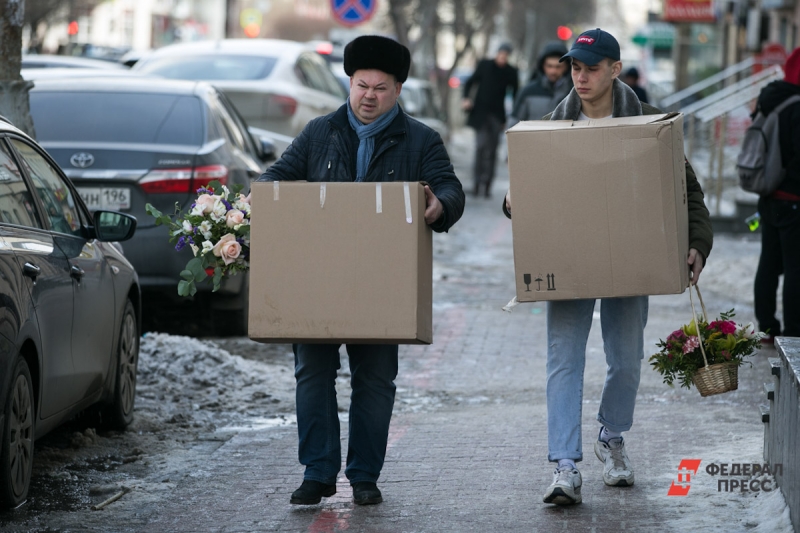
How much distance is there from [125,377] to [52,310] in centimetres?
137

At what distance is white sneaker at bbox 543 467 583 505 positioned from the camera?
494cm

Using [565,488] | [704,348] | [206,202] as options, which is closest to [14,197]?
[206,202]

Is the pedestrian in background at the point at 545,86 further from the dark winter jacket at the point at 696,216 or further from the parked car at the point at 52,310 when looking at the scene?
the dark winter jacket at the point at 696,216

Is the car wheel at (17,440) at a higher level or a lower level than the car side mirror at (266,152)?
lower

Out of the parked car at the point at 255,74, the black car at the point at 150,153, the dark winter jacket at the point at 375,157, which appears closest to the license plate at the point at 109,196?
the black car at the point at 150,153

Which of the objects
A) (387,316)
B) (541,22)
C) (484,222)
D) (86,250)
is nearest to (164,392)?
(86,250)

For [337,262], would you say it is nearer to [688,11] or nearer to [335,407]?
[335,407]

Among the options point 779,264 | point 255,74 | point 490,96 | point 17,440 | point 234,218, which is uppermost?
point 255,74

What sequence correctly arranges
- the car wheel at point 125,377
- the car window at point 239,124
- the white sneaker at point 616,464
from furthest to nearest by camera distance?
1. the car window at point 239,124
2. the car wheel at point 125,377
3. the white sneaker at point 616,464

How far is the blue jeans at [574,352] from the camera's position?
5055 mm

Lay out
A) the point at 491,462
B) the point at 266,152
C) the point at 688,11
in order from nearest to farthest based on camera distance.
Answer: the point at 491,462, the point at 266,152, the point at 688,11

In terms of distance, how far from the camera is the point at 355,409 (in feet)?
16.8

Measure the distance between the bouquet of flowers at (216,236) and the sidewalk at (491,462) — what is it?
93 centimetres

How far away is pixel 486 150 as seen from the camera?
20219 millimetres
